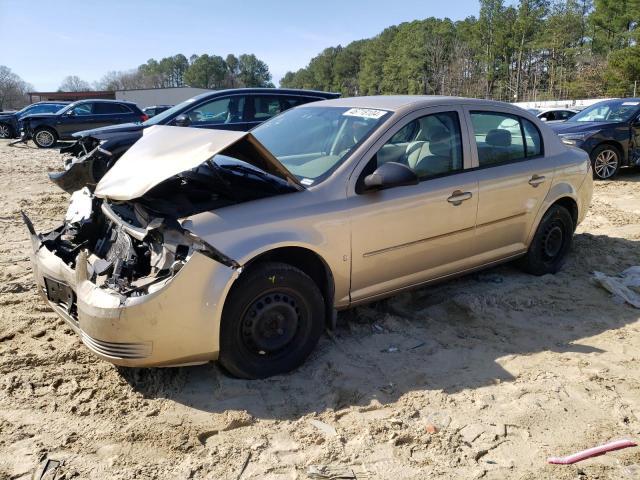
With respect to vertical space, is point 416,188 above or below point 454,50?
below

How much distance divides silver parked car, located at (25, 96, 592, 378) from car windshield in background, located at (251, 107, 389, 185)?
0.05ft

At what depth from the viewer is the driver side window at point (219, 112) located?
30.9ft

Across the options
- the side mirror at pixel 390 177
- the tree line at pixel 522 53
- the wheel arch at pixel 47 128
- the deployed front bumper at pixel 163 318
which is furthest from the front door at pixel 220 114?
the tree line at pixel 522 53

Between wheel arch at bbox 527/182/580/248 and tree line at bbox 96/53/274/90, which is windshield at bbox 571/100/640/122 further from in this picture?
tree line at bbox 96/53/274/90

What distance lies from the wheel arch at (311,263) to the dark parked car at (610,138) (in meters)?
8.45

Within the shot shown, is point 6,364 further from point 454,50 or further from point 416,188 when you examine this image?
point 454,50

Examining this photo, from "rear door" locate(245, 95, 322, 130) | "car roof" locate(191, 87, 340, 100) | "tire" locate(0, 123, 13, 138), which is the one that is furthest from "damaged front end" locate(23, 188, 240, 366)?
"tire" locate(0, 123, 13, 138)

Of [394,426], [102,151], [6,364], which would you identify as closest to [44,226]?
[102,151]

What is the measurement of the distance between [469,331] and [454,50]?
7176 centimetres

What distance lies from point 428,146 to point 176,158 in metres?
1.97

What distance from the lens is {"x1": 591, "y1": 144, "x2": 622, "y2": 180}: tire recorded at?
1077cm

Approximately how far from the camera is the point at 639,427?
9.82 ft

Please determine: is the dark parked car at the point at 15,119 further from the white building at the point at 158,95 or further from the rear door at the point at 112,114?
the white building at the point at 158,95

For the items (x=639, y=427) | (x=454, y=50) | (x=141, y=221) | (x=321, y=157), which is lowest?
(x=639, y=427)
